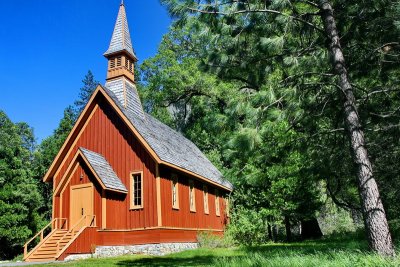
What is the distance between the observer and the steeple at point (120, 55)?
66.2ft

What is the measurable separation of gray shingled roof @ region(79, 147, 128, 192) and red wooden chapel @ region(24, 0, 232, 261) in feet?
0.15

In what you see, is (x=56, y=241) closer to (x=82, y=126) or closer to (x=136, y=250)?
(x=136, y=250)

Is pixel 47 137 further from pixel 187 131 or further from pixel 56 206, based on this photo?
pixel 56 206

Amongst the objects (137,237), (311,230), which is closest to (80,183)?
(137,237)

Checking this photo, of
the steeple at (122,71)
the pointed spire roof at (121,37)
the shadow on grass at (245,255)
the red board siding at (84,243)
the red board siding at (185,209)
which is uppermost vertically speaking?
the pointed spire roof at (121,37)

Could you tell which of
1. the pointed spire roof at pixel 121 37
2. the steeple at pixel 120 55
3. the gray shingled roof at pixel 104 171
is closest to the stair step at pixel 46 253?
the gray shingled roof at pixel 104 171

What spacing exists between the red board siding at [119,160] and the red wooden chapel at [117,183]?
38 millimetres

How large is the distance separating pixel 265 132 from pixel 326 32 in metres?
2.73

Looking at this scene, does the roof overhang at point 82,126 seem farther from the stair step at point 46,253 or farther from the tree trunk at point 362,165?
the tree trunk at point 362,165

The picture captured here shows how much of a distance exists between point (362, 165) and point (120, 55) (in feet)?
51.0

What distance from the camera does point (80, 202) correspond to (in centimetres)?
1698

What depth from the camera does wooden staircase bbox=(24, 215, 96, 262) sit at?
14.7 m

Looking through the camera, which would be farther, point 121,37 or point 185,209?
point 121,37

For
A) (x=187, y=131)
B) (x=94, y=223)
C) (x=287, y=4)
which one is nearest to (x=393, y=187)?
(x=287, y=4)
